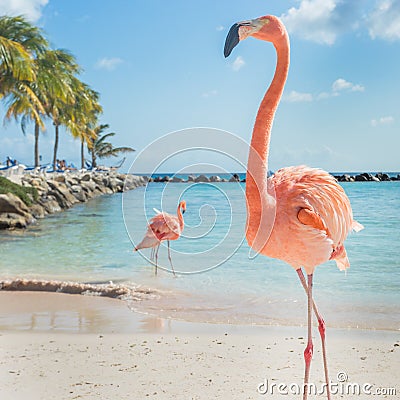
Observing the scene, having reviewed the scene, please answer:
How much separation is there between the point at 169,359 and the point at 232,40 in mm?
3102

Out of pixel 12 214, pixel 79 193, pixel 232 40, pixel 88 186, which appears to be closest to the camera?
Answer: pixel 232 40

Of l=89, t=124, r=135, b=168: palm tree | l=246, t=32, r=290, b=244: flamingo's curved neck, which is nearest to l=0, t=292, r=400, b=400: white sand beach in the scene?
l=246, t=32, r=290, b=244: flamingo's curved neck

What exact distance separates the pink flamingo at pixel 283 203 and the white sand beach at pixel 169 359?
1270 millimetres

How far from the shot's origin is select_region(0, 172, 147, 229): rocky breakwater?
57.8ft

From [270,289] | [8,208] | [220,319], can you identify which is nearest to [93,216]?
[8,208]

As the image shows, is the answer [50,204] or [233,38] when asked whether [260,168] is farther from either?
[50,204]

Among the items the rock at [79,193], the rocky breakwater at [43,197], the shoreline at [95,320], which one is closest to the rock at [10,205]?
the rocky breakwater at [43,197]

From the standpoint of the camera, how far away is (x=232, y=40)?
9.37ft

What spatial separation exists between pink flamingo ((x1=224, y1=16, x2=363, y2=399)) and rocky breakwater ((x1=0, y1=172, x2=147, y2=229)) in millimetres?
4833

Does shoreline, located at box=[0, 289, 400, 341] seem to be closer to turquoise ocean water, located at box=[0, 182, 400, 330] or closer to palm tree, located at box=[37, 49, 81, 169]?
turquoise ocean water, located at box=[0, 182, 400, 330]

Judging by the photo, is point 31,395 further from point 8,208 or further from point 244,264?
point 8,208

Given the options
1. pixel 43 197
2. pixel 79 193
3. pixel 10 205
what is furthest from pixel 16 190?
pixel 79 193

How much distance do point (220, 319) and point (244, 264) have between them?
4.14 metres

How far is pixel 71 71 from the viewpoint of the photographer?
37.5 metres
